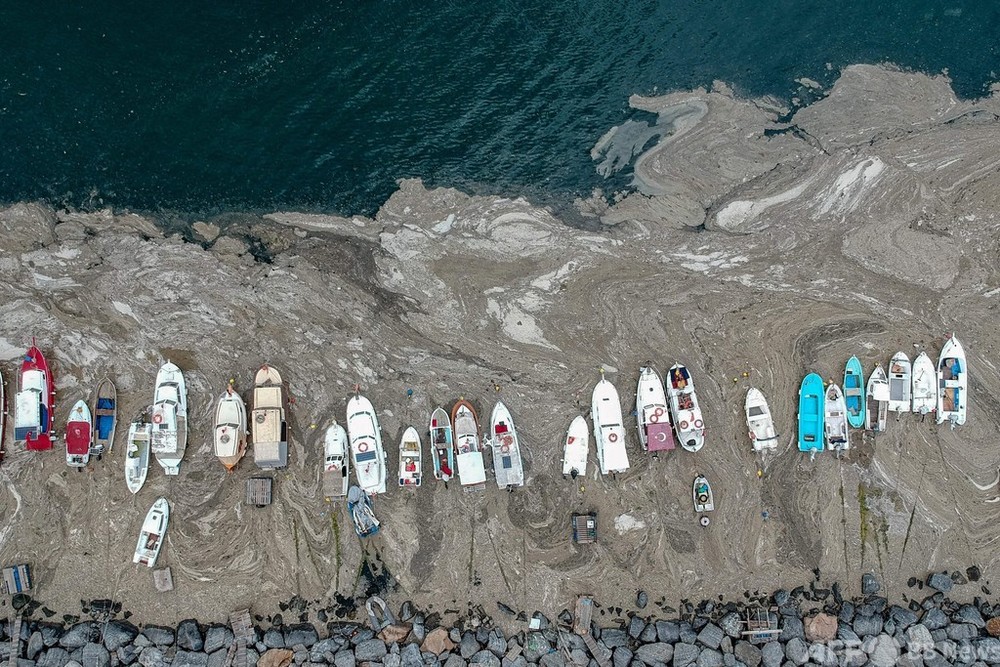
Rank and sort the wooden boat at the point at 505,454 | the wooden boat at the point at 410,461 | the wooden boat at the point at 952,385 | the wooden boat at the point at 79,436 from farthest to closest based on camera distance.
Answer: the wooden boat at the point at 952,385
the wooden boat at the point at 410,461
the wooden boat at the point at 505,454
the wooden boat at the point at 79,436

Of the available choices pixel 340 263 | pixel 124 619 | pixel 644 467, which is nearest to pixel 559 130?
pixel 340 263

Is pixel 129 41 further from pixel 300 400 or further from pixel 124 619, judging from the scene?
pixel 124 619

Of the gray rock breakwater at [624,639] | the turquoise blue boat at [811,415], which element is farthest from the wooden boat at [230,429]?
the turquoise blue boat at [811,415]

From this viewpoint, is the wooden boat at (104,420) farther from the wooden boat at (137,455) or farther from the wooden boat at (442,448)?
the wooden boat at (442,448)

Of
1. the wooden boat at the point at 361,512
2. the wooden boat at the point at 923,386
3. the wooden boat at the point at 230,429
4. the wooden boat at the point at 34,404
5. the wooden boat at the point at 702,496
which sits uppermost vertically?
the wooden boat at the point at 34,404

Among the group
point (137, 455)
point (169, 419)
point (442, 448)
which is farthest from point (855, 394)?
point (137, 455)

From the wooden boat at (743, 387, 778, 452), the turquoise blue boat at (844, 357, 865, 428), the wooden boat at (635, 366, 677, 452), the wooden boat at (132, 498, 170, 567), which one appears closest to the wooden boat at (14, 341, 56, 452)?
the wooden boat at (132, 498, 170, 567)

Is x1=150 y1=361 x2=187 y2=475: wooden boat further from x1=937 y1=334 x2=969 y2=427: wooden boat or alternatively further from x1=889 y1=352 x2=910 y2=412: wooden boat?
x1=937 y1=334 x2=969 y2=427: wooden boat

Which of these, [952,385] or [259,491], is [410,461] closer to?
[259,491]
